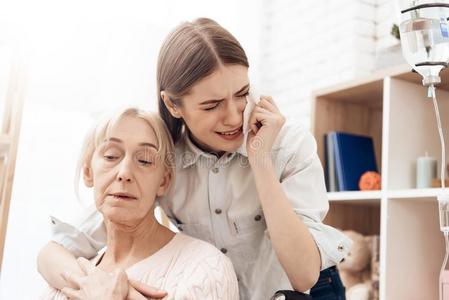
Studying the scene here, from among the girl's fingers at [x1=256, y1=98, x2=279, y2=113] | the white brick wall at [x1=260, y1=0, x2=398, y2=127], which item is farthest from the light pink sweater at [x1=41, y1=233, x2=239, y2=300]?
the white brick wall at [x1=260, y1=0, x2=398, y2=127]

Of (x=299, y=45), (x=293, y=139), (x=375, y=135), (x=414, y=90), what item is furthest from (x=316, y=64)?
(x=293, y=139)

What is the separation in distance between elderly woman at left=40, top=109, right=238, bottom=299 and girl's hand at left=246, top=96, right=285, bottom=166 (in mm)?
212

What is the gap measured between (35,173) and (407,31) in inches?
74.4

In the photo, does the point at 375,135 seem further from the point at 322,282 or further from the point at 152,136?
the point at 152,136

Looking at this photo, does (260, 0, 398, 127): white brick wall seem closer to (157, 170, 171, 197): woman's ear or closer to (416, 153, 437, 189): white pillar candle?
(416, 153, 437, 189): white pillar candle

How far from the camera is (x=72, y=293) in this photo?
1225 mm

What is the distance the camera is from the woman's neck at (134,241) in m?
1.32

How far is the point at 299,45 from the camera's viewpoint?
3.03 metres

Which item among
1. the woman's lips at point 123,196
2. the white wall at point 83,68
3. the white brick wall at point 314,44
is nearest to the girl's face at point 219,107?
the woman's lips at point 123,196

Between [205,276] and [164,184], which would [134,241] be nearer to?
[164,184]

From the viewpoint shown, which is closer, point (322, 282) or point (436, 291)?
point (322, 282)

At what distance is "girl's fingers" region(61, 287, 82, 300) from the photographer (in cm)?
121

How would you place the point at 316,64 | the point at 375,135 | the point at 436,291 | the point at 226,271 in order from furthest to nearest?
the point at 316,64 < the point at 375,135 < the point at 436,291 < the point at 226,271

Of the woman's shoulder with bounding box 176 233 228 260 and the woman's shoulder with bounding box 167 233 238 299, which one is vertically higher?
the woman's shoulder with bounding box 176 233 228 260
